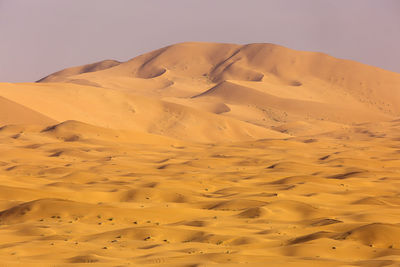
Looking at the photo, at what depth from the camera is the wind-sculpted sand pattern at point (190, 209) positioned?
16.0 meters

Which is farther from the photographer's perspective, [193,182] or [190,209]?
[193,182]

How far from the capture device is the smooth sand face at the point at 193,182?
16.9m

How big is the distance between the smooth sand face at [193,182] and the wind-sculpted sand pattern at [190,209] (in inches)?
2.5

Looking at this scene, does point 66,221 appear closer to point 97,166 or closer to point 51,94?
point 97,166

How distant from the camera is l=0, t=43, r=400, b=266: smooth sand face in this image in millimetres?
16906

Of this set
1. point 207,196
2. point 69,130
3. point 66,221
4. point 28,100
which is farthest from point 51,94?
point 66,221

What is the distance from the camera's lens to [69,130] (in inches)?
2457

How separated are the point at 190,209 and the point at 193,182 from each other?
1005 centimetres

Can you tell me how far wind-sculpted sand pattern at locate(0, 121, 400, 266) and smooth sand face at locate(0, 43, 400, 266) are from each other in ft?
0.21

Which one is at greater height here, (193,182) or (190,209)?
(190,209)

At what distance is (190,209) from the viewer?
82.9 ft

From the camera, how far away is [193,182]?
116 ft

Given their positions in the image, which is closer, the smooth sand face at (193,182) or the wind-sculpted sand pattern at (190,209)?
the wind-sculpted sand pattern at (190,209)

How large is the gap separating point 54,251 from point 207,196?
15.0 meters
